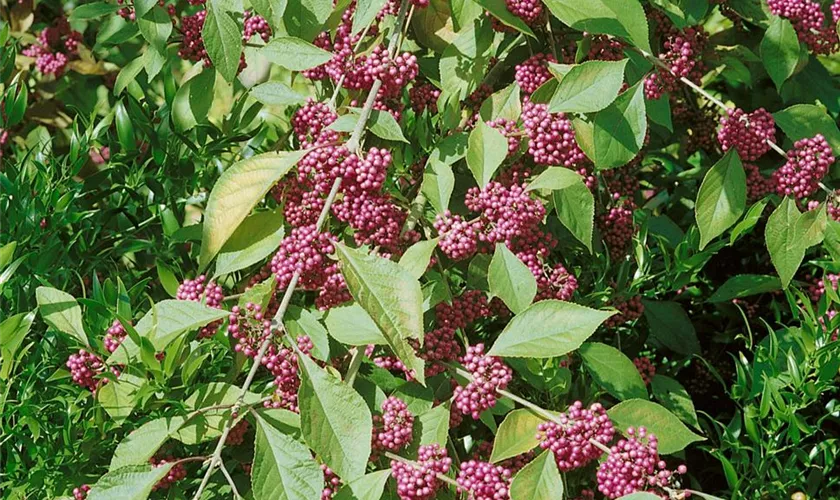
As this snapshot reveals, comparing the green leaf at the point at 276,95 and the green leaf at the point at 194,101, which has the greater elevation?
the green leaf at the point at 276,95

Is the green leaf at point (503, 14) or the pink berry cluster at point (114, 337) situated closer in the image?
the pink berry cluster at point (114, 337)

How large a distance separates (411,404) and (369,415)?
0.60 feet

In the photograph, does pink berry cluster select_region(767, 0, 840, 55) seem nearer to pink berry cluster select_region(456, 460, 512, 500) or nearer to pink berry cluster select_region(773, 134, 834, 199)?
pink berry cluster select_region(773, 134, 834, 199)

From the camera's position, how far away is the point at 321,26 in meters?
1.63

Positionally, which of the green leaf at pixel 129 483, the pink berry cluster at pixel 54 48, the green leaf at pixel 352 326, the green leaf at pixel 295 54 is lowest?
the pink berry cluster at pixel 54 48

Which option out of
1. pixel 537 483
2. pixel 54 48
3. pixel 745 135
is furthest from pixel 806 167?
pixel 54 48

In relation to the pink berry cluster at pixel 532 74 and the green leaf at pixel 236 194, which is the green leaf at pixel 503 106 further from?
the green leaf at pixel 236 194

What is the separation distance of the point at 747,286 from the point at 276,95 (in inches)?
32.5

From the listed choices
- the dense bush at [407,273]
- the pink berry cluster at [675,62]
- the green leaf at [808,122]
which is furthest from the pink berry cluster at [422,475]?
the green leaf at [808,122]

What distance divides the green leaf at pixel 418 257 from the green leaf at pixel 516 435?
0.74 ft

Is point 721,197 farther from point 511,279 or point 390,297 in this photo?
point 390,297

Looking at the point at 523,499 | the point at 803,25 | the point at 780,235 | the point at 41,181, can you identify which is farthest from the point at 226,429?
the point at 803,25

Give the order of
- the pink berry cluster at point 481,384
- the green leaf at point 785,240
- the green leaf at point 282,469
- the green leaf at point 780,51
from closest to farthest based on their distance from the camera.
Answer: the green leaf at point 282,469
the pink berry cluster at point 481,384
the green leaf at point 785,240
the green leaf at point 780,51

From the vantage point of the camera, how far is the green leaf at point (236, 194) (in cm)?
148
